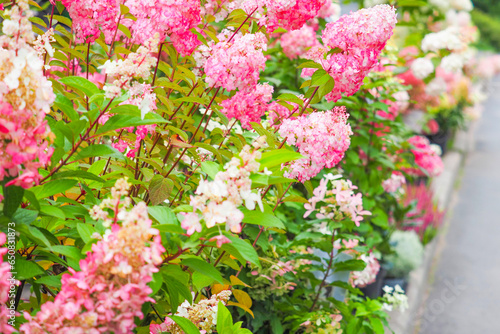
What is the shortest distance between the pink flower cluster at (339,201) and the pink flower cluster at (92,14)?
90cm

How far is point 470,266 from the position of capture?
439 cm

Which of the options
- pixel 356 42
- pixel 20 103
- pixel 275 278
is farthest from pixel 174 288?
pixel 275 278

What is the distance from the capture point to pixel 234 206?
0.91m

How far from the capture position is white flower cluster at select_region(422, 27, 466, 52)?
10.6 ft

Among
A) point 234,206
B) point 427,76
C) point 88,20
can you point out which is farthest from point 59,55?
point 427,76

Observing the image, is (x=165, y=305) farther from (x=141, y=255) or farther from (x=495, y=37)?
(x=495, y=37)

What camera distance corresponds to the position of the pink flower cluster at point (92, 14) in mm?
1343

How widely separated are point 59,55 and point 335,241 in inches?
49.9

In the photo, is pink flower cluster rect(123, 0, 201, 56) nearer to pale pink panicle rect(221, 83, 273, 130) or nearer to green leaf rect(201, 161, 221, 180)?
pale pink panicle rect(221, 83, 273, 130)

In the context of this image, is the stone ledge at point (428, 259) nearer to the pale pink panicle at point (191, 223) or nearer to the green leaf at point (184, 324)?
the green leaf at point (184, 324)

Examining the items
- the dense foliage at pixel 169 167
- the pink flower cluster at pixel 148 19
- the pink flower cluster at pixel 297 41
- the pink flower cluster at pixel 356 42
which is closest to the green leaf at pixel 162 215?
the dense foliage at pixel 169 167

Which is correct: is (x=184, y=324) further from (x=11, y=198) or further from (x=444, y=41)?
(x=444, y=41)

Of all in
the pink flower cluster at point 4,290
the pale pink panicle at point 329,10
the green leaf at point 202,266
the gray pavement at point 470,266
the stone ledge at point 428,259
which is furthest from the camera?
the gray pavement at point 470,266

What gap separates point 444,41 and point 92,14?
8.48 ft
